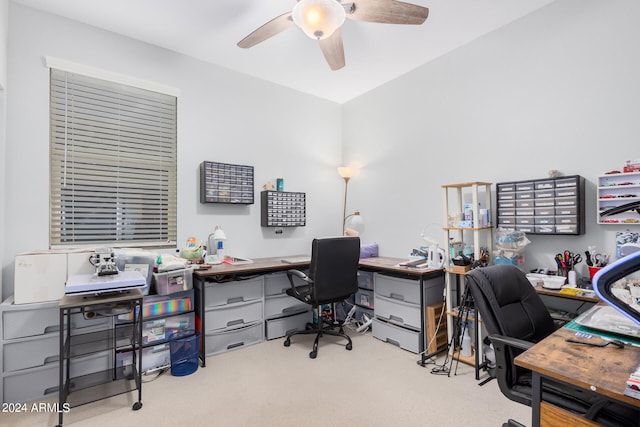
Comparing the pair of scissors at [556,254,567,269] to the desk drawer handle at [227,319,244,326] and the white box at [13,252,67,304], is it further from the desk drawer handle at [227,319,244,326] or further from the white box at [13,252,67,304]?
the white box at [13,252,67,304]

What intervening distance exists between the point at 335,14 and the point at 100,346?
2.63m

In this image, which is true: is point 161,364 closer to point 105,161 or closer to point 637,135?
point 105,161

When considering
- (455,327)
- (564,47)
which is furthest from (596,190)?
(455,327)

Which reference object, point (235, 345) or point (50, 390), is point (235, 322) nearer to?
point (235, 345)

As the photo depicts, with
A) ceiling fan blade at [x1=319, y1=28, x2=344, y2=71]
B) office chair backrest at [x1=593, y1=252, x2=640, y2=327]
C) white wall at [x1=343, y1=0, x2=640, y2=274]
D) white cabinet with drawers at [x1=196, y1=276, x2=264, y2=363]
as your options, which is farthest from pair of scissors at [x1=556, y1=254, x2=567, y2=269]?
white cabinet with drawers at [x1=196, y1=276, x2=264, y2=363]

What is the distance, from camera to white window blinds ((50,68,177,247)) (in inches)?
101

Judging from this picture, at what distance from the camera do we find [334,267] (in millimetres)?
2771

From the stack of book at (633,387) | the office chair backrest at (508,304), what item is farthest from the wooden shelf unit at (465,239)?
the stack of book at (633,387)

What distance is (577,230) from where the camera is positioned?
2164mm

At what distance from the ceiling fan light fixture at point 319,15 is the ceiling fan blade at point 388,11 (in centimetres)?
21

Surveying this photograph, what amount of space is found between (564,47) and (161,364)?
398cm

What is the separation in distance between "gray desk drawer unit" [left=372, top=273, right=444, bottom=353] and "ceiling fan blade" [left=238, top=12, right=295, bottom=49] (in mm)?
2279

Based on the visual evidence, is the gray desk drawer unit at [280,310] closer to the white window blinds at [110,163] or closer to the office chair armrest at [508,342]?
the white window blinds at [110,163]

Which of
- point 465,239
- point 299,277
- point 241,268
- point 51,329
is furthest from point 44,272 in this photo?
point 465,239
